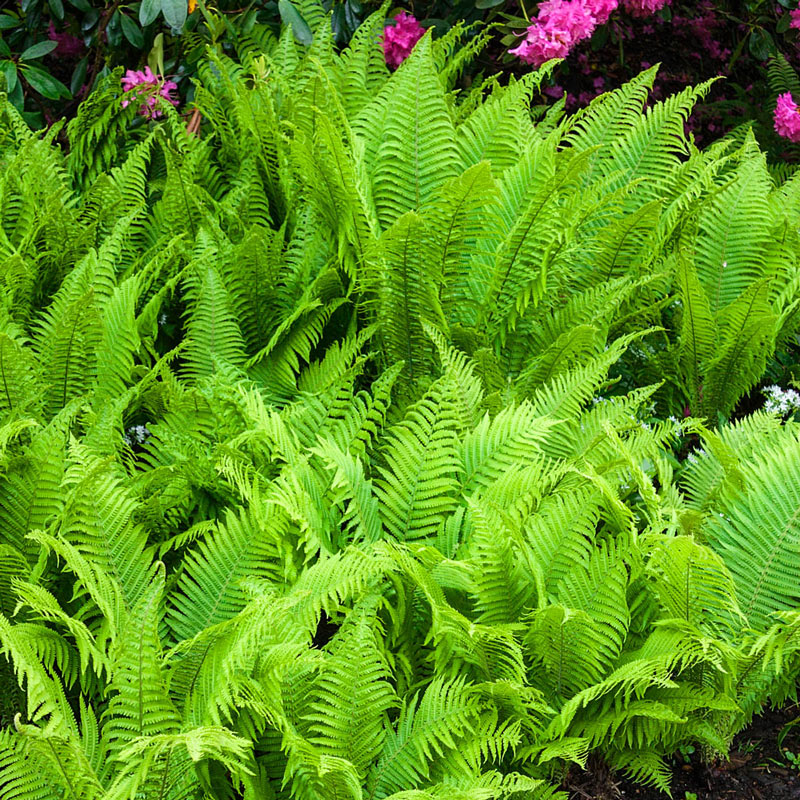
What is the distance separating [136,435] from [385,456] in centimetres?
74

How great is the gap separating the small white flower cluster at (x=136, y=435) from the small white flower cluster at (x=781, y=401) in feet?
5.75

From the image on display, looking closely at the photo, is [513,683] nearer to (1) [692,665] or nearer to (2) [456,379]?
(1) [692,665]

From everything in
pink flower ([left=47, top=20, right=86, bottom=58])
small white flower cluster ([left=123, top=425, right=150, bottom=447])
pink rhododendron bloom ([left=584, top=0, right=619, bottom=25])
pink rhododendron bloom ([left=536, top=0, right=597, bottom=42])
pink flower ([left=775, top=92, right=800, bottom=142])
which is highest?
pink rhododendron bloom ([left=584, top=0, right=619, bottom=25])

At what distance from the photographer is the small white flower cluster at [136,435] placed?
8.13 ft

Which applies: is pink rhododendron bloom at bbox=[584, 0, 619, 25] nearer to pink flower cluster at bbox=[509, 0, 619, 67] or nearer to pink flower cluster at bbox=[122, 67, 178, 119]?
pink flower cluster at bbox=[509, 0, 619, 67]

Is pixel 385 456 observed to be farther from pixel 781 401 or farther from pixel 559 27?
pixel 559 27

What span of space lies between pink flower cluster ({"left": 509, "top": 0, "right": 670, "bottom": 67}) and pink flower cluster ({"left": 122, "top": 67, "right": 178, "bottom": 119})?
1282 millimetres

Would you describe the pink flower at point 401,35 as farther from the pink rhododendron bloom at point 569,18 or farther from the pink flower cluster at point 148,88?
the pink flower cluster at point 148,88

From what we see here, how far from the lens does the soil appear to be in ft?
6.40

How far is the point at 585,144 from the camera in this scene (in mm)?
3293

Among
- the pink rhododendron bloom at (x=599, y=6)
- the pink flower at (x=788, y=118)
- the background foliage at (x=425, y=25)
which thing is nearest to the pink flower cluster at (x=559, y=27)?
the pink rhododendron bloom at (x=599, y=6)

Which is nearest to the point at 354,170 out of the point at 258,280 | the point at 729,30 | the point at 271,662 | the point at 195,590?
the point at 258,280

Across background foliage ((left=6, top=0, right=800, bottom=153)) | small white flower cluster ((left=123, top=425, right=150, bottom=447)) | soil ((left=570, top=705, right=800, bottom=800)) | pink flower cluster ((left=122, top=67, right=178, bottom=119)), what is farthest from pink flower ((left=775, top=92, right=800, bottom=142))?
small white flower cluster ((left=123, top=425, right=150, bottom=447))

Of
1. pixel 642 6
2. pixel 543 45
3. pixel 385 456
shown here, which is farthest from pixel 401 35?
pixel 385 456
